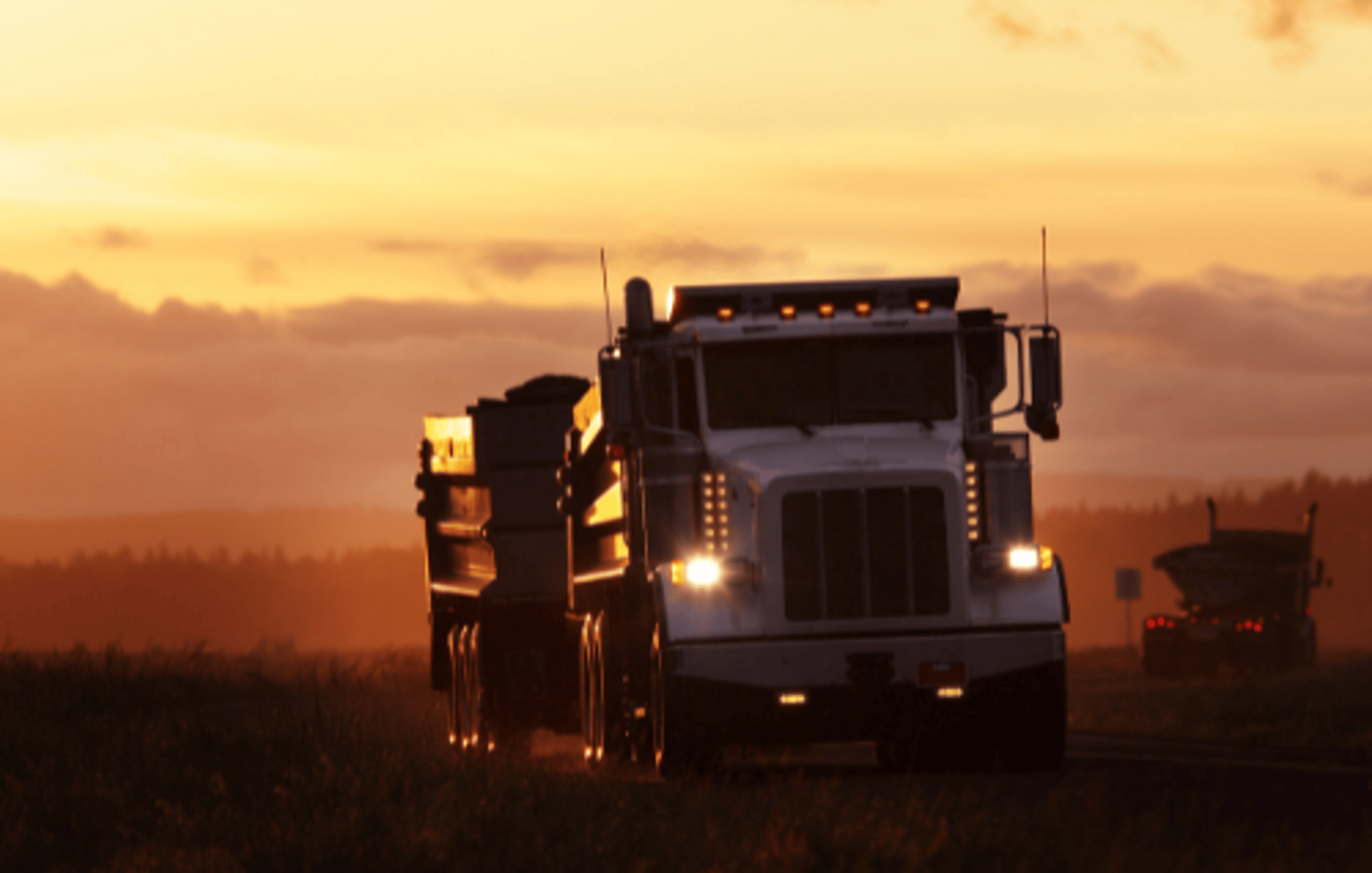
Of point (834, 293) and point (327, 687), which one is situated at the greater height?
point (834, 293)

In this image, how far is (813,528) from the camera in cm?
1511

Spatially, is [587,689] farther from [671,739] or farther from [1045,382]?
[1045,382]

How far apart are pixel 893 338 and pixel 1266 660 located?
1430 inches

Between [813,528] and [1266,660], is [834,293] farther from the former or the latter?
[1266,660]

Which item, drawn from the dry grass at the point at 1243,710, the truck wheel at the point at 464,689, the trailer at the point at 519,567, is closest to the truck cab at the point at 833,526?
the trailer at the point at 519,567

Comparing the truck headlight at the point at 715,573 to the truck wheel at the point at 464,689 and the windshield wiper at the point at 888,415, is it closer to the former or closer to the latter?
the windshield wiper at the point at 888,415

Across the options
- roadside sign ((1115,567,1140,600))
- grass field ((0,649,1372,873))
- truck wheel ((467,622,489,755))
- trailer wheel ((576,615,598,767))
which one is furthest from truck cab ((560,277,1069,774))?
roadside sign ((1115,567,1140,600))

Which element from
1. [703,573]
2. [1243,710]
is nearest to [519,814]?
[703,573]

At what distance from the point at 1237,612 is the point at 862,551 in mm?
37394

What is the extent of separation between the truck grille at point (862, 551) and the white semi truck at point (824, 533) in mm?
12

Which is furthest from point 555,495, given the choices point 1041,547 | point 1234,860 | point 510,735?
point 1234,860

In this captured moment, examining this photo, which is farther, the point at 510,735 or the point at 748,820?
the point at 510,735

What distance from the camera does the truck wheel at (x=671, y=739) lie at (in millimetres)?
15188

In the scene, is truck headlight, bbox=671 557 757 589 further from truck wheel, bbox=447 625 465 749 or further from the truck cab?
truck wheel, bbox=447 625 465 749
